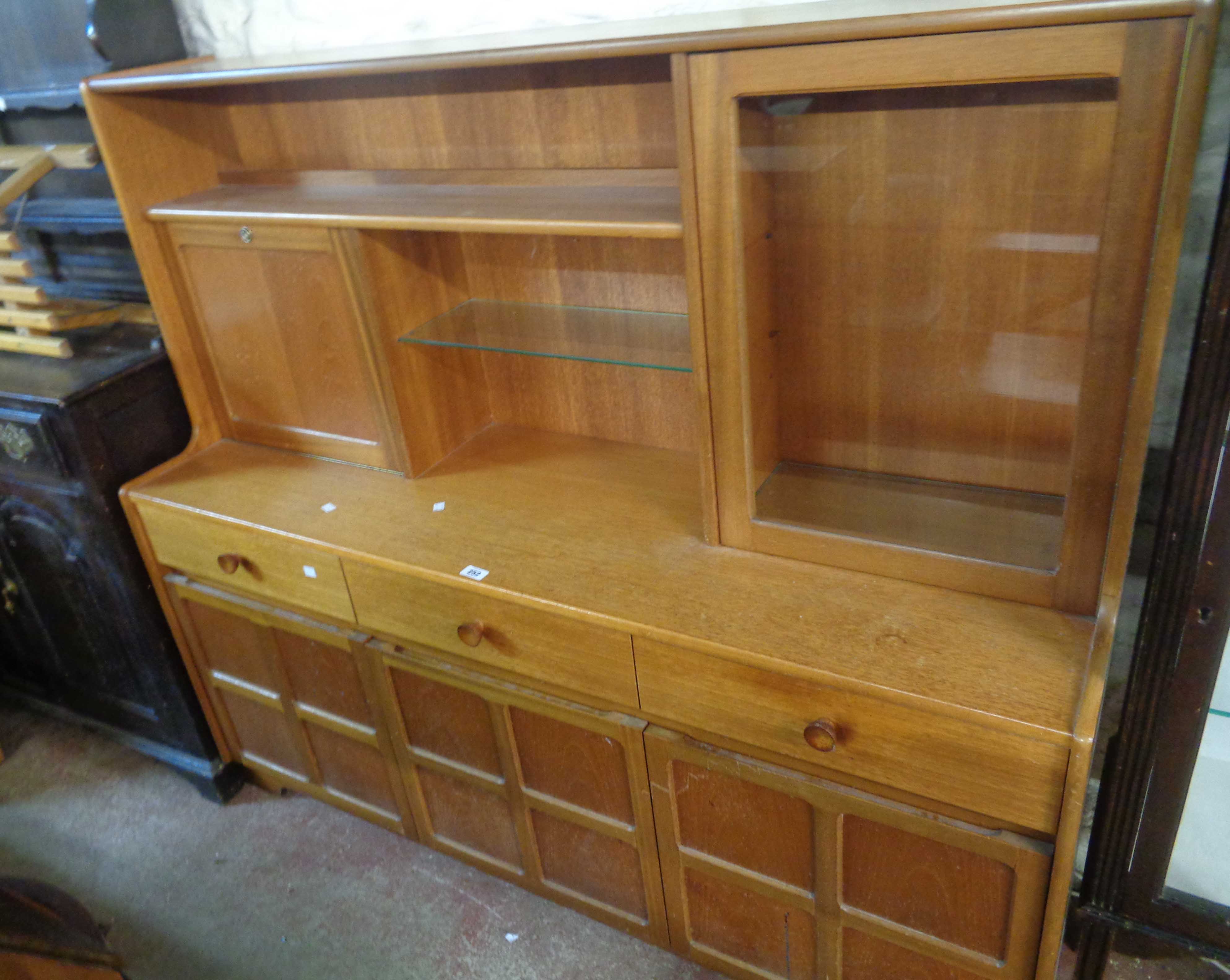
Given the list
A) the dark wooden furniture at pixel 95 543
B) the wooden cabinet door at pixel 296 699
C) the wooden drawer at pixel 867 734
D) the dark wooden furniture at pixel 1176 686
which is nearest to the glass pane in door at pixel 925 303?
the dark wooden furniture at pixel 1176 686

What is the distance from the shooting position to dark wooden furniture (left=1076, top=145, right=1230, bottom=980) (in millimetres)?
981

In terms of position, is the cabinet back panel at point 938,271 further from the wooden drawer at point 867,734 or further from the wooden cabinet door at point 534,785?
the wooden cabinet door at point 534,785

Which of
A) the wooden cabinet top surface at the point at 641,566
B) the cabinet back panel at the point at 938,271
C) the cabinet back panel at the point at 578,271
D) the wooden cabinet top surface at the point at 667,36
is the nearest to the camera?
the wooden cabinet top surface at the point at 667,36

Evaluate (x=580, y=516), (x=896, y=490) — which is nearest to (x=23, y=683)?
(x=580, y=516)

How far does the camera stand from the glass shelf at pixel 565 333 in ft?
4.88

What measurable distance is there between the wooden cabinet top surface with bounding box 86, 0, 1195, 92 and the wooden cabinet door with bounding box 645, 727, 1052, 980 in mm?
918

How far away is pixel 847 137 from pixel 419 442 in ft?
3.02

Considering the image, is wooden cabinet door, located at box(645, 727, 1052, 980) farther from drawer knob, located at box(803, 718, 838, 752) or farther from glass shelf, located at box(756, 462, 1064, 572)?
glass shelf, located at box(756, 462, 1064, 572)

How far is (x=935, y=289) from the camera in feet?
3.93

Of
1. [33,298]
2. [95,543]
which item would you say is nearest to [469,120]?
[33,298]

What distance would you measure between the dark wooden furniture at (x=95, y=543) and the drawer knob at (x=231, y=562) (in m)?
0.27

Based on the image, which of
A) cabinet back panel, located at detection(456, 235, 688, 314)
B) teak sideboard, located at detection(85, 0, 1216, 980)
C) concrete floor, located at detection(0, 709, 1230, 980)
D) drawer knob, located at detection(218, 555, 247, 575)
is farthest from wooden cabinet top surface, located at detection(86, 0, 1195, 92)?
concrete floor, located at detection(0, 709, 1230, 980)

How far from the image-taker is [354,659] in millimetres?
1695

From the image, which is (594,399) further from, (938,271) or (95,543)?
(95,543)
